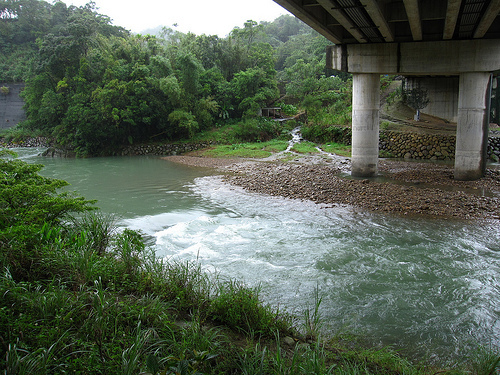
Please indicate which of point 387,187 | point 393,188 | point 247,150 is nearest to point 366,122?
point 387,187

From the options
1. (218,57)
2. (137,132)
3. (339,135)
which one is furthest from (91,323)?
(218,57)

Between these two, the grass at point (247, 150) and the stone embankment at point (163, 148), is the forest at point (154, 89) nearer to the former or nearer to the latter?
the stone embankment at point (163, 148)

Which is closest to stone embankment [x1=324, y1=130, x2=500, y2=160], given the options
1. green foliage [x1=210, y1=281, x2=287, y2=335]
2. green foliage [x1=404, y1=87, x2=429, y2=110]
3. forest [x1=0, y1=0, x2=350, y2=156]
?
green foliage [x1=404, y1=87, x2=429, y2=110]

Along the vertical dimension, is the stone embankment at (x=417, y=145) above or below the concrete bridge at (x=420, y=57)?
below

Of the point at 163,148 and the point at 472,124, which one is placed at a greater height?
the point at 472,124

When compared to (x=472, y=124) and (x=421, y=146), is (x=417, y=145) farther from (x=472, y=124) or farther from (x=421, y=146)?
(x=472, y=124)

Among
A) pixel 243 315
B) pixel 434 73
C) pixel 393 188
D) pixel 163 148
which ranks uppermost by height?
pixel 434 73

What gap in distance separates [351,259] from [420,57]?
37.4 ft

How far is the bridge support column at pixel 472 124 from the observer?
48.8 feet

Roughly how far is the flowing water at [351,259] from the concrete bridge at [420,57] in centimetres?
610

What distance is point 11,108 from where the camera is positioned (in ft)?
163

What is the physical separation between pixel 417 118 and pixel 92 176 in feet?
72.1

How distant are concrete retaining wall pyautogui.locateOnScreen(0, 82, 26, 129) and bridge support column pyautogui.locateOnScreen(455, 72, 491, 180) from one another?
52.9 metres

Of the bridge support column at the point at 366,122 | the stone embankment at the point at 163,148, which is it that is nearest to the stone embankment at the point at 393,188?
the bridge support column at the point at 366,122
